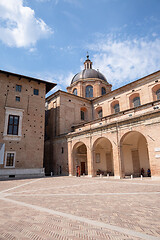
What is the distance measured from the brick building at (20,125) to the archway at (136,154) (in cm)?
1149

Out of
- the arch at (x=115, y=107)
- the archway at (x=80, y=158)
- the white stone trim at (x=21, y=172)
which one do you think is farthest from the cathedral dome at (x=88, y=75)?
the white stone trim at (x=21, y=172)

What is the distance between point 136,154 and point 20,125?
1567cm

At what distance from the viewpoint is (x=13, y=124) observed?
22219 mm

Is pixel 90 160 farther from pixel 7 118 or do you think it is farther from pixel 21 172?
pixel 7 118

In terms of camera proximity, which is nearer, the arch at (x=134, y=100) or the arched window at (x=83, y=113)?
the arch at (x=134, y=100)

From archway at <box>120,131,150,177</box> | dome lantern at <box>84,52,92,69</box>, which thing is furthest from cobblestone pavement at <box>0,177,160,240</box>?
dome lantern at <box>84,52,92,69</box>

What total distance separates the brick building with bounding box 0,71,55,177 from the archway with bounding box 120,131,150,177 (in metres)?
11.5

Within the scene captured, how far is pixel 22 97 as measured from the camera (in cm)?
2369

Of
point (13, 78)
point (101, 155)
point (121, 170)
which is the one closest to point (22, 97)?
point (13, 78)

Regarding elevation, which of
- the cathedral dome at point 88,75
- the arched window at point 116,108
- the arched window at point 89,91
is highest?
the cathedral dome at point 88,75

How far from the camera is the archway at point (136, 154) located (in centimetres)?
2070

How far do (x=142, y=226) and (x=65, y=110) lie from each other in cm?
2521

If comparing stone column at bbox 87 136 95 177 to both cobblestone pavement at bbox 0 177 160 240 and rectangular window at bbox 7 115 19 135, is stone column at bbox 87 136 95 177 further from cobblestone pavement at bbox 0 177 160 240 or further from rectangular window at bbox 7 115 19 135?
cobblestone pavement at bbox 0 177 160 240

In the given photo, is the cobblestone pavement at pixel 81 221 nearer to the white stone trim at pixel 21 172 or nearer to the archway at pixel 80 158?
the white stone trim at pixel 21 172
